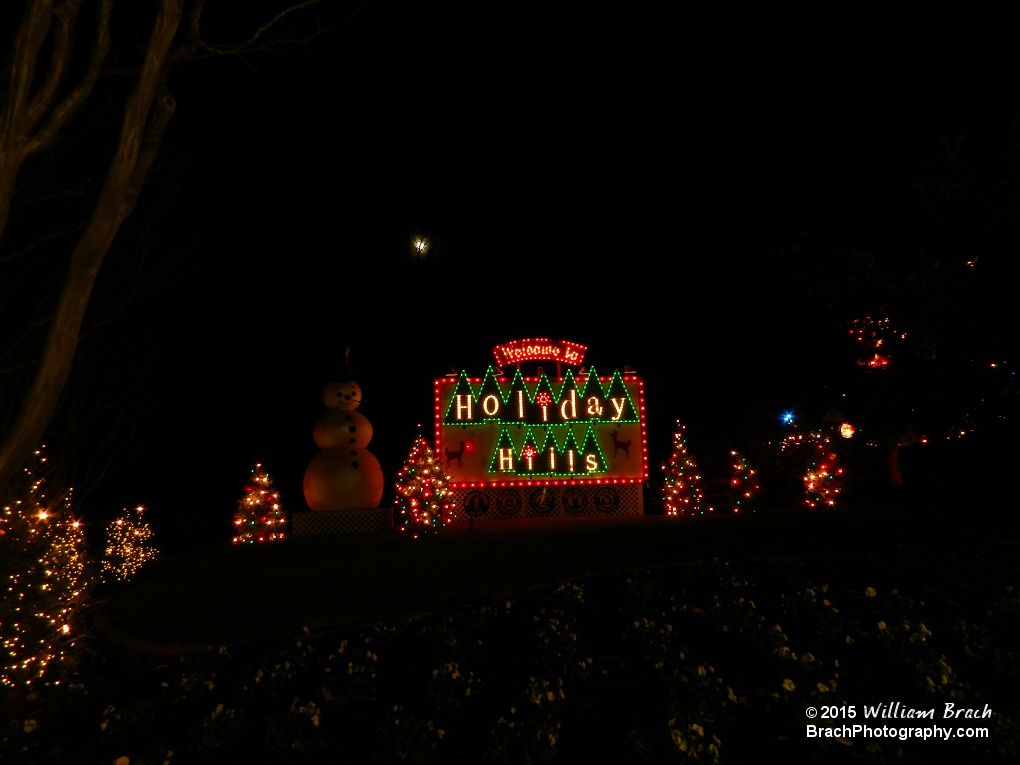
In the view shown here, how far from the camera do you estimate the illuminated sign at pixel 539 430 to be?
18.2 m

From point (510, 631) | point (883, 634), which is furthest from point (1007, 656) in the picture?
point (510, 631)

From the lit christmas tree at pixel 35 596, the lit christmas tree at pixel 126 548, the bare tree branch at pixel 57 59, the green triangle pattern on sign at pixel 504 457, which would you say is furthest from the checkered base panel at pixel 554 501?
the bare tree branch at pixel 57 59

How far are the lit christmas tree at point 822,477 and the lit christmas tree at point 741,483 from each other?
1.18 meters

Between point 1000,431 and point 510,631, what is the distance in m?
5.88

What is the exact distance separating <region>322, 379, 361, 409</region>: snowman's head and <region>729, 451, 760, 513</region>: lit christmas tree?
918 cm

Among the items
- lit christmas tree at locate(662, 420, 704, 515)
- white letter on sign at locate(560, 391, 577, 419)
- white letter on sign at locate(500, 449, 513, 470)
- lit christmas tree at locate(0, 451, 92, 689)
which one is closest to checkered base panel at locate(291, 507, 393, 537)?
white letter on sign at locate(500, 449, 513, 470)

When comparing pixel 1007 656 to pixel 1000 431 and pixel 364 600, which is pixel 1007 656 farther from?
pixel 364 600

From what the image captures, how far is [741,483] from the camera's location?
17797 millimetres

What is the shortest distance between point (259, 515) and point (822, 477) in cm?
1292

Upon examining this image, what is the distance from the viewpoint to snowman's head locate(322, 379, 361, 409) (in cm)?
1725

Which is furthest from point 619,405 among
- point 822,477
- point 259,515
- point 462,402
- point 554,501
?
point 259,515

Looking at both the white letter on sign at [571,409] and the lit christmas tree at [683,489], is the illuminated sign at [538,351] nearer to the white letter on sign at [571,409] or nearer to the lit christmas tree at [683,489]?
the white letter on sign at [571,409]

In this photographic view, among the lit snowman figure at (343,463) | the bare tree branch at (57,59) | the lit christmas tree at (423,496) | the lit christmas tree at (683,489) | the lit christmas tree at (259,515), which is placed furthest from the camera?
the lit christmas tree at (683,489)

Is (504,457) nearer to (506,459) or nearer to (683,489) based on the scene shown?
(506,459)
